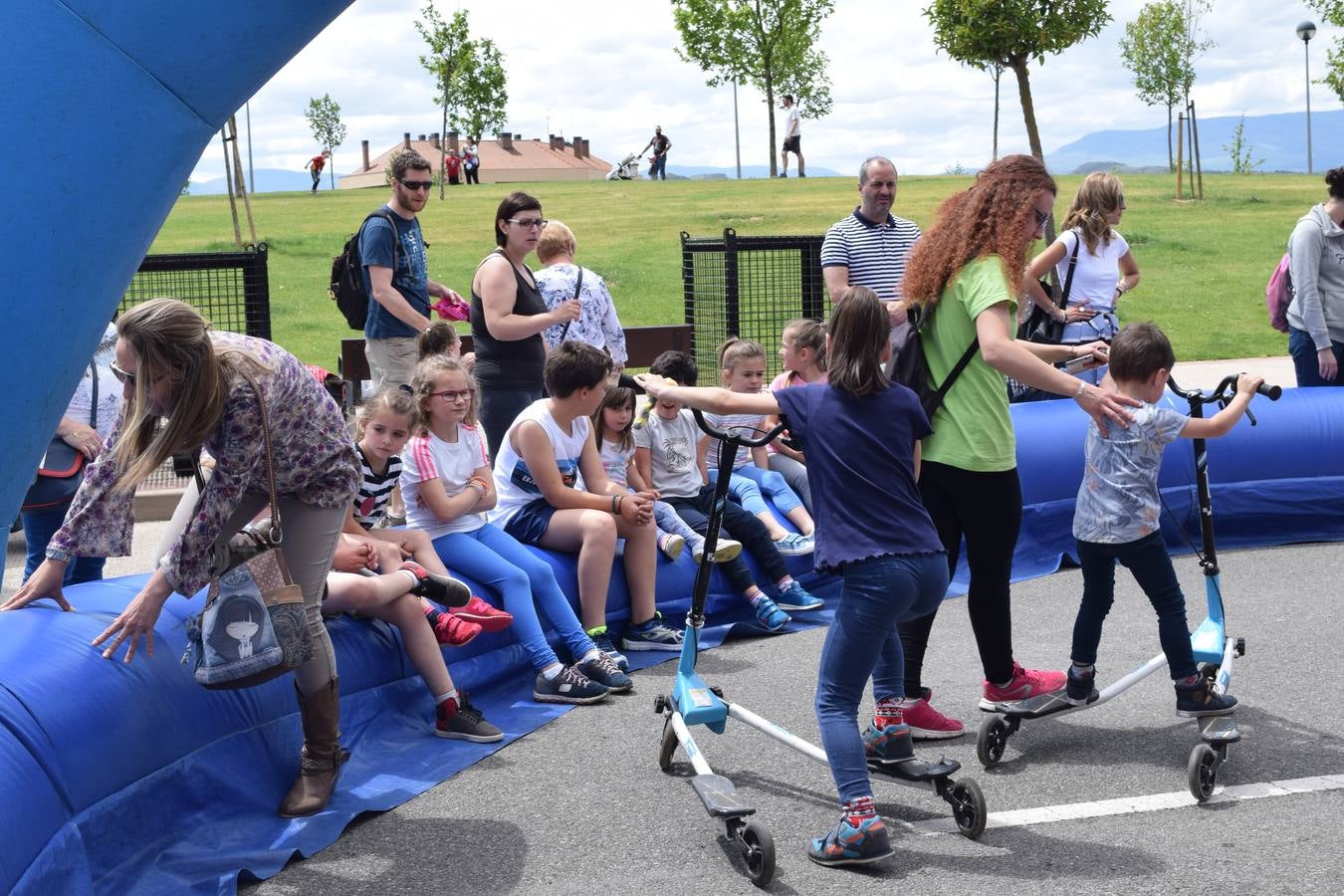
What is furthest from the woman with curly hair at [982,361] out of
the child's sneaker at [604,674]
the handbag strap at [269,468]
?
the handbag strap at [269,468]

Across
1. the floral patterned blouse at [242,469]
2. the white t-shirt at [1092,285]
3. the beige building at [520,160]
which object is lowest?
the floral patterned blouse at [242,469]

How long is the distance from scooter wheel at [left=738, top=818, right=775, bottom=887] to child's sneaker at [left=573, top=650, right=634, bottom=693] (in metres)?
1.89

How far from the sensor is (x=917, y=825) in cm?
471

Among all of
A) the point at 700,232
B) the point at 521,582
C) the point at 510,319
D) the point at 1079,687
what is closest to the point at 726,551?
the point at 521,582

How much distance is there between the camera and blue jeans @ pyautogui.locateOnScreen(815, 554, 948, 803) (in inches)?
172

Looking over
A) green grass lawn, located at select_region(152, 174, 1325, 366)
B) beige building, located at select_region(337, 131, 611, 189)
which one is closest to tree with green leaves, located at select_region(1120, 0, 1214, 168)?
green grass lawn, located at select_region(152, 174, 1325, 366)

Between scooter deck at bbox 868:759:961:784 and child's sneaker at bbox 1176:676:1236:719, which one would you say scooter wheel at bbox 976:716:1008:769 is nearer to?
scooter deck at bbox 868:759:961:784

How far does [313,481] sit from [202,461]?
582mm

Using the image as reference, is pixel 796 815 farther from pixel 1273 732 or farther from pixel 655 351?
pixel 655 351

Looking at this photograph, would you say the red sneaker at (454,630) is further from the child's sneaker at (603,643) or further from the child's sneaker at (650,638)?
the child's sneaker at (650,638)

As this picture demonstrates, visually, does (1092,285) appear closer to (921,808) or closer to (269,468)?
(921,808)

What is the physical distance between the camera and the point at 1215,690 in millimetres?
5230

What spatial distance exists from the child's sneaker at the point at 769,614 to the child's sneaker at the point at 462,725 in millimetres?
1904

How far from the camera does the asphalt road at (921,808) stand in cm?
431
